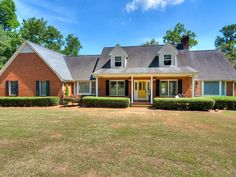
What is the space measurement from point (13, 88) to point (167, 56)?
714 inches

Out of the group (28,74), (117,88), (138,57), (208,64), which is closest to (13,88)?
(28,74)

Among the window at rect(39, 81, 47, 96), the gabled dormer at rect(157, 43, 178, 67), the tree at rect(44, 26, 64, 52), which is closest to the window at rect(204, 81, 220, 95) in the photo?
the gabled dormer at rect(157, 43, 178, 67)

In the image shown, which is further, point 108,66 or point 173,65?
point 108,66

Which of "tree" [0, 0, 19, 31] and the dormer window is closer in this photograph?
the dormer window

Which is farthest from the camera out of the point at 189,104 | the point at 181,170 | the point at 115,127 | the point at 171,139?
the point at 189,104

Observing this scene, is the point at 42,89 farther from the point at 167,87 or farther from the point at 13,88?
the point at 167,87

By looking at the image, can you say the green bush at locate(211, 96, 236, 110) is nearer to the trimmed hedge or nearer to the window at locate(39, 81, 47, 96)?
the trimmed hedge

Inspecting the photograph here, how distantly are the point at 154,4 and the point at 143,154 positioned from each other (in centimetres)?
1741

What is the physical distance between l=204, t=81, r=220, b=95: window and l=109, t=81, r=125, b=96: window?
30.7 ft

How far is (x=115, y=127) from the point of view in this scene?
8.34 meters

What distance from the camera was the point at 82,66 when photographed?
75.4ft

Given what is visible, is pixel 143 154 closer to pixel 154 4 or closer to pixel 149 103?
pixel 149 103

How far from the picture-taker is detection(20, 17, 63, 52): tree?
41.0 m

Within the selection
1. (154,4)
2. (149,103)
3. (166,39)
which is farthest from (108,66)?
(166,39)
